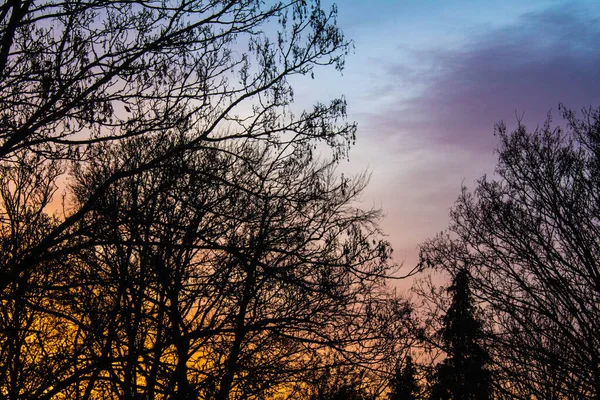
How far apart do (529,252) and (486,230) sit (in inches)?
46.4

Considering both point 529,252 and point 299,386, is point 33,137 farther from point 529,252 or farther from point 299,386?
point 529,252

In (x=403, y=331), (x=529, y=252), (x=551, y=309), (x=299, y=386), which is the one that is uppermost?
(x=529, y=252)

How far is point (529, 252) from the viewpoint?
563 inches

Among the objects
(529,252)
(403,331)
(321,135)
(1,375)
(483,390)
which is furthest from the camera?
(483,390)

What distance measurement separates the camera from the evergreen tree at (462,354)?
51.6 feet

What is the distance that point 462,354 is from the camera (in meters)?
19.1

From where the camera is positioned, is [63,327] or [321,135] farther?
[63,327]

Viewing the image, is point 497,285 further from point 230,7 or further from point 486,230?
point 230,7

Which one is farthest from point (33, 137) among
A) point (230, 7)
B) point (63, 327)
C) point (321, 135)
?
point (63, 327)

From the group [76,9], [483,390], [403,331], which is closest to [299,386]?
[403,331]

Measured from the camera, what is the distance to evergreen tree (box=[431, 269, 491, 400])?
1573cm

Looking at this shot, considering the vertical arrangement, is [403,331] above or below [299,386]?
above

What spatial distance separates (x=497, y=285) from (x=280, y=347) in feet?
20.0

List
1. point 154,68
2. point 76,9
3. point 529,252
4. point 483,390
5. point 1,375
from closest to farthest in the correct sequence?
point 76,9, point 154,68, point 1,375, point 529,252, point 483,390
